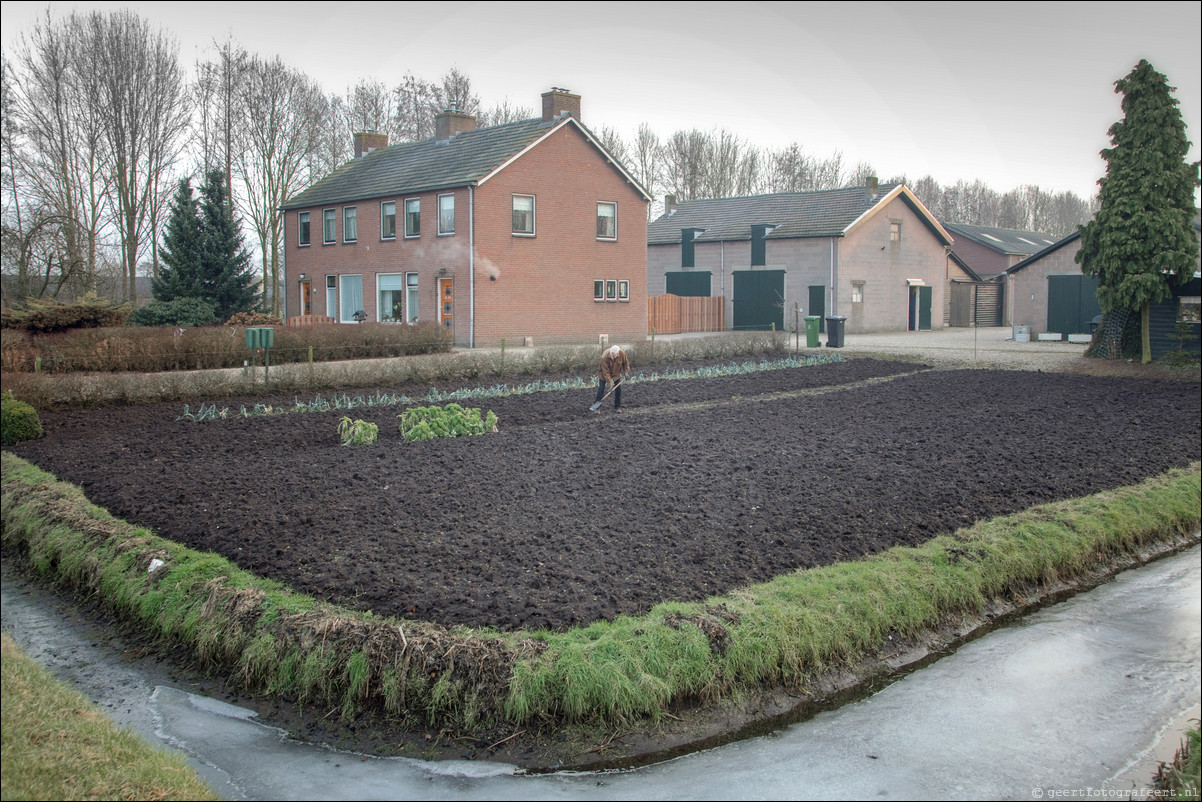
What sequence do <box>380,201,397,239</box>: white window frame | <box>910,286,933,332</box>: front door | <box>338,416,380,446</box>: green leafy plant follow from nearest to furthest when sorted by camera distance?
<box>338,416,380,446</box>: green leafy plant → <box>380,201,397,239</box>: white window frame → <box>910,286,933,332</box>: front door

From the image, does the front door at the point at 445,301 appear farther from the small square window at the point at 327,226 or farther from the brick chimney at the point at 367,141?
the brick chimney at the point at 367,141

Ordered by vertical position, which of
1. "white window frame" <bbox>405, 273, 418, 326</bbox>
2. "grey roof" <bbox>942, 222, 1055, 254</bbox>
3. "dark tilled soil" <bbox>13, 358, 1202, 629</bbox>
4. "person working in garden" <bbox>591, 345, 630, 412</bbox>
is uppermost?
"grey roof" <bbox>942, 222, 1055, 254</bbox>

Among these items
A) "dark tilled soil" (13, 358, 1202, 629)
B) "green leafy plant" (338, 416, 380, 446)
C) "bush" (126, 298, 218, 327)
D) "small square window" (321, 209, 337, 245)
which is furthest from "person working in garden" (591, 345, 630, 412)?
"small square window" (321, 209, 337, 245)

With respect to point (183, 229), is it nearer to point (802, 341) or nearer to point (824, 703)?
point (802, 341)

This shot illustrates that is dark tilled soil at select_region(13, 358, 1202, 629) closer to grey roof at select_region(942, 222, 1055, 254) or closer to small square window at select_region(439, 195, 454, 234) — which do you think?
small square window at select_region(439, 195, 454, 234)

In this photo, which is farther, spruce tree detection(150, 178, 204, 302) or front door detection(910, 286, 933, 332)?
front door detection(910, 286, 933, 332)

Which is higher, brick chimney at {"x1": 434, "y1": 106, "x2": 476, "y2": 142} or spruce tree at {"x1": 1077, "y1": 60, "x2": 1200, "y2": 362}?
brick chimney at {"x1": 434, "y1": 106, "x2": 476, "y2": 142}

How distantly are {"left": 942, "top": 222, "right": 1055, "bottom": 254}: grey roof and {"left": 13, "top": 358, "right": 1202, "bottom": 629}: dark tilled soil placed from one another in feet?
122

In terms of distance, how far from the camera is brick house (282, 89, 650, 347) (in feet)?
104

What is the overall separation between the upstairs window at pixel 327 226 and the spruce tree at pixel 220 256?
3986 mm

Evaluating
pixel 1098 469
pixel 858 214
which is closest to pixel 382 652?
pixel 1098 469

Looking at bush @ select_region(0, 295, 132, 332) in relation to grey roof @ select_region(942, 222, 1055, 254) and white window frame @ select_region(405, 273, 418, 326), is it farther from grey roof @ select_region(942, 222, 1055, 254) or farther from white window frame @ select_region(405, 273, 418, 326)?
grey roof @ select_region(942, 222, 1055, 254)

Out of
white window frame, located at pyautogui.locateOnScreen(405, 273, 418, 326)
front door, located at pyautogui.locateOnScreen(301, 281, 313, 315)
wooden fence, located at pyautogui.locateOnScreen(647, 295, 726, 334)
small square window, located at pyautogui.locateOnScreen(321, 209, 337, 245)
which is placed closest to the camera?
white window frame, located at pyautogui.locateOnScreen(405, 273, 418, 326)

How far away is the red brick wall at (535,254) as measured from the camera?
1240 inches
